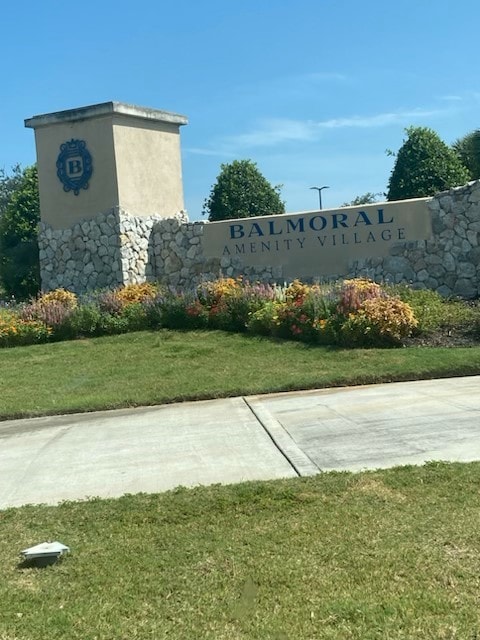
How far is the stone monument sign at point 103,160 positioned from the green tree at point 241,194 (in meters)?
4.25

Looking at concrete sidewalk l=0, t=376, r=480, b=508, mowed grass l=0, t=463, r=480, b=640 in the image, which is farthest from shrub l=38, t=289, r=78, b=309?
mowed grass l=0, t=463, r=480, b=640

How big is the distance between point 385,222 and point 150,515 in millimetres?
12812

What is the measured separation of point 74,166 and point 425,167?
32.8ft

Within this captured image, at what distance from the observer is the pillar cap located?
18.2m

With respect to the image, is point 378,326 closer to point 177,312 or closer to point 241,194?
point 177,312

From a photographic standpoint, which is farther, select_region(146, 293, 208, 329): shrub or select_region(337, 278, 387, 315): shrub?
select_region(146, 293, 208, 329): shrub

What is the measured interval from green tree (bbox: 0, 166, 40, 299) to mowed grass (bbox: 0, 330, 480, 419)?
8.08 m

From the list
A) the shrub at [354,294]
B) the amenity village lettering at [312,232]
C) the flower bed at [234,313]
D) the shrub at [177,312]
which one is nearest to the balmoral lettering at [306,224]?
the amenity village lettering at [312,232]

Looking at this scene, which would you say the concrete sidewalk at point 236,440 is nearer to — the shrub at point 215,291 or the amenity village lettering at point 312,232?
the shrub at point 215,291

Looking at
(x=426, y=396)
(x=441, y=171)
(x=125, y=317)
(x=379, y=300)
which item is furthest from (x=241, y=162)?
(x=426, y=396)

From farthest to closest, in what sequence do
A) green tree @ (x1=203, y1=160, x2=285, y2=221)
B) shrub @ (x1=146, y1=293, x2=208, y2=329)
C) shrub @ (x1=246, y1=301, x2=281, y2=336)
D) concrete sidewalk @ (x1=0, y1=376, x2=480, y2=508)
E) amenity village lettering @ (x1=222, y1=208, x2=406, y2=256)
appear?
green tree @ (x1=203, y1=160, x2=285, y2=221), amenity village lettering @ (x1=222, y1=208, x2=406, y2=256), shrub @ (x1=146, y1=293, x2=208, y2=329), shrub @ (x1=246, y1=301, x2=281, y2=336), concrete sidewalk @ (x1=0, y1=376, x2=480, y2=508)

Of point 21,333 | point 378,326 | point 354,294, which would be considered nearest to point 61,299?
point 21,333

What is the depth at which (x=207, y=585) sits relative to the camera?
12.4ft

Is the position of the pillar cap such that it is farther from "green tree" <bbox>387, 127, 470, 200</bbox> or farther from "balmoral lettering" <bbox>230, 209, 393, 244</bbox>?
"green tree" <bbox>387, 127, 470, 200</bbox>
